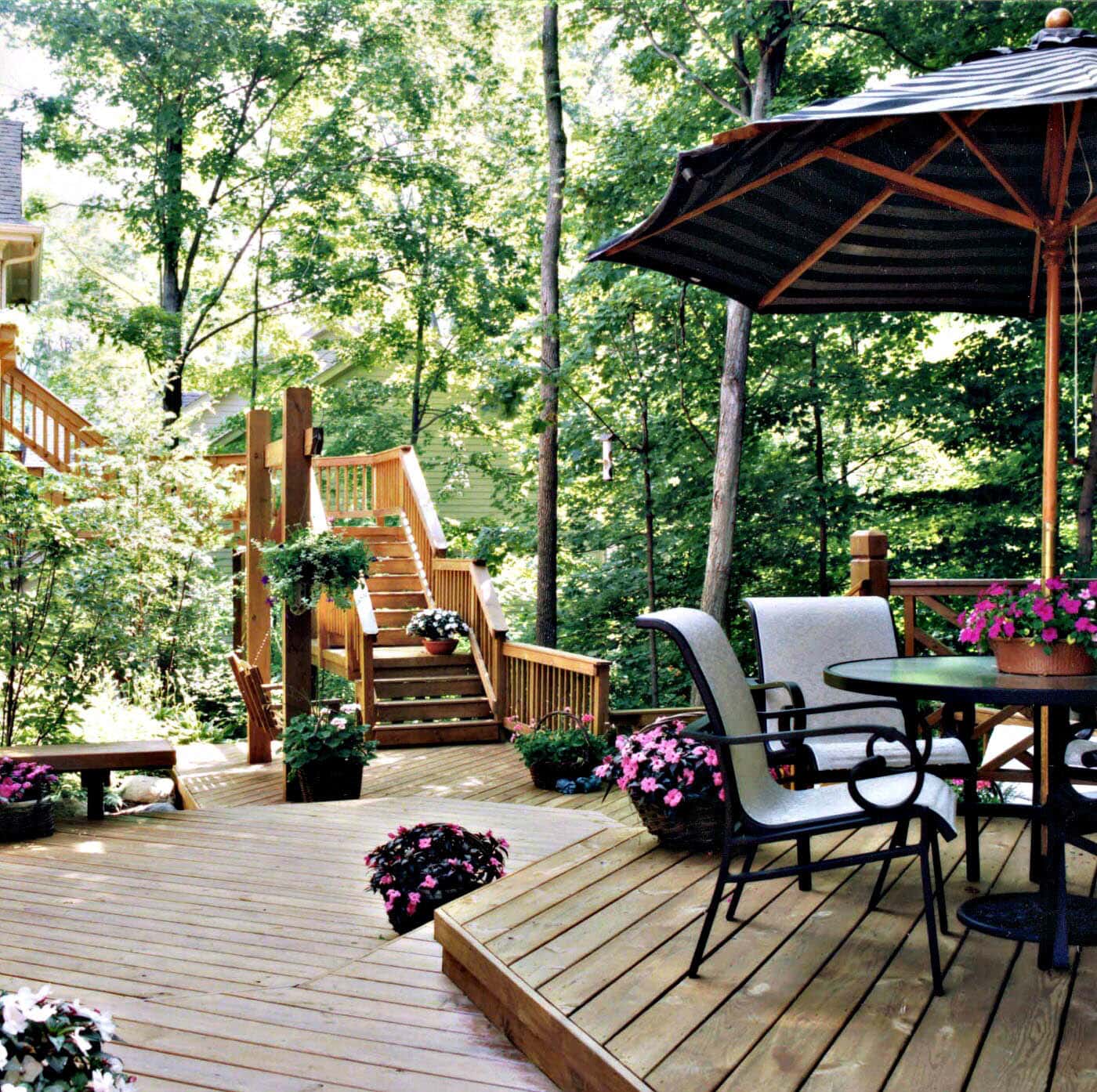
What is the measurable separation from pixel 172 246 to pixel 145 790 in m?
8.89

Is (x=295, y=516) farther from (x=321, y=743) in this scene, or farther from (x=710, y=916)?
(x=710, y=916)

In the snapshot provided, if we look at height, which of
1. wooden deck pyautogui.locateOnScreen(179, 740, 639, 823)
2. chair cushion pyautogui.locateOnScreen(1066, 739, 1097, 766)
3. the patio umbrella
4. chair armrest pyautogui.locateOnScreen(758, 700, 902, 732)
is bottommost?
wooden deck pyautogui.locateOnScreen(179, 740, 639, 823)

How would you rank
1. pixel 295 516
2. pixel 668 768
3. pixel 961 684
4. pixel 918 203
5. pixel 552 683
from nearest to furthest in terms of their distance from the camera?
pixel 961 684 → pixel 668 768 → pixel 918 203 → pixel 295 516 → pixel 552 683

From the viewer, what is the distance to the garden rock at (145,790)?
7398 mm

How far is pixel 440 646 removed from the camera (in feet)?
33.5

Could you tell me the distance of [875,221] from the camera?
423 cm

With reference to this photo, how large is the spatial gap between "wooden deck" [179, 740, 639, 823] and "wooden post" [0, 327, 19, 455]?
8.68ft

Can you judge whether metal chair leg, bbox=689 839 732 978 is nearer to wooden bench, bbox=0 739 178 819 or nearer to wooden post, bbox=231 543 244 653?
wooden bench, bbox=0 739 178 819

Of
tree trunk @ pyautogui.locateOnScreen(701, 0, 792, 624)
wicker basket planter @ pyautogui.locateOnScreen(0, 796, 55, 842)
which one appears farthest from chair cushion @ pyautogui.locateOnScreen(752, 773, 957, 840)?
tree trunk @ pyautogui.locateOnScreen(701, 0, 792, 624)

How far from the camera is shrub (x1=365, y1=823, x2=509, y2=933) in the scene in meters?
3.84

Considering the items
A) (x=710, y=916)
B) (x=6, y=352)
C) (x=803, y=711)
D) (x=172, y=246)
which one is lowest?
(x=710, y=916)

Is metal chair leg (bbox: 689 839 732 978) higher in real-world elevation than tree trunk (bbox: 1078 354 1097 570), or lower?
lower

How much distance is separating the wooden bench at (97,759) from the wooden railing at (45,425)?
5602 mm

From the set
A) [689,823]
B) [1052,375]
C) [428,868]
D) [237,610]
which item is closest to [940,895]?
[689,823]
